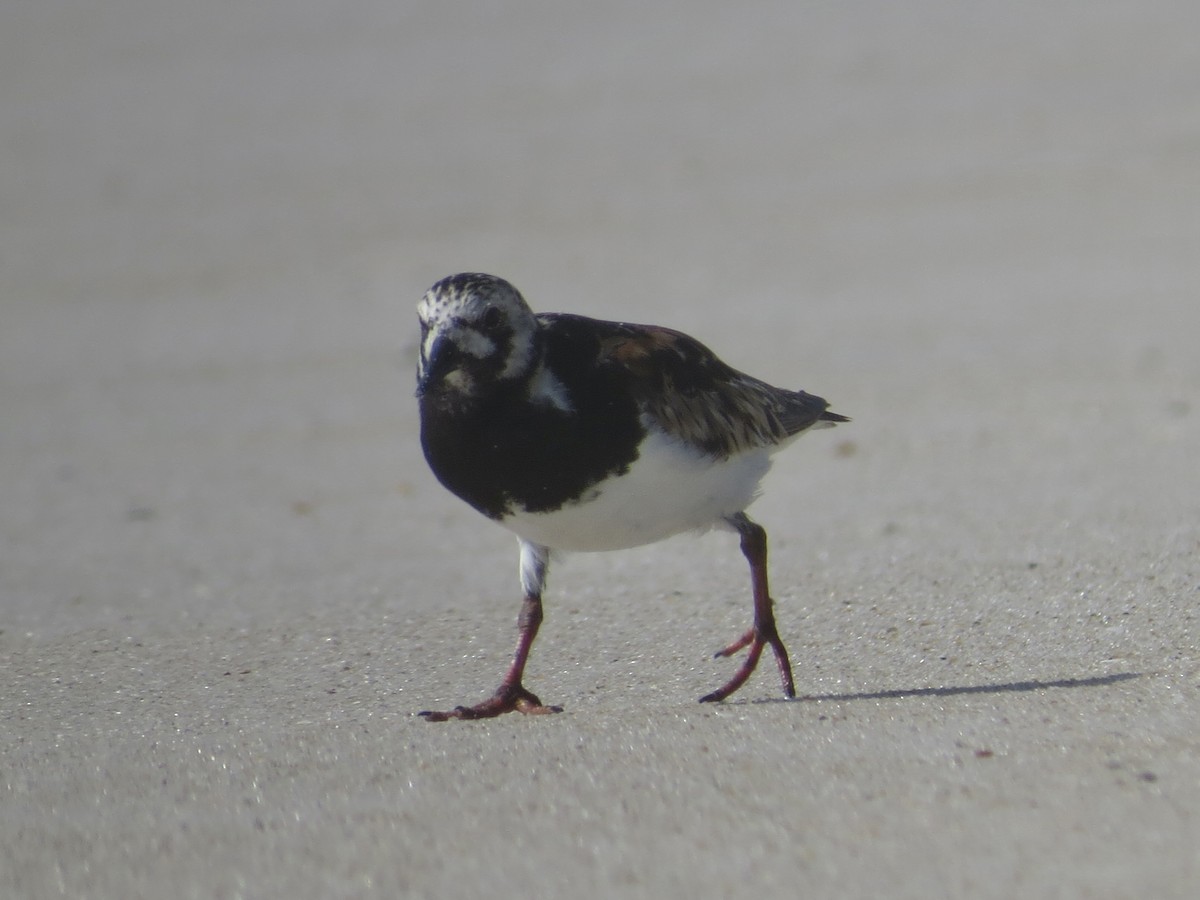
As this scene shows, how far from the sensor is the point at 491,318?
14.2 feet

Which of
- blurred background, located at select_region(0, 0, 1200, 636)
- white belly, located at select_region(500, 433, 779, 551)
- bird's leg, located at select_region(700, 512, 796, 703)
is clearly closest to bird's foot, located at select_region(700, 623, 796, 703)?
bird's leg, located at select_region(700, 512, 796, 703)

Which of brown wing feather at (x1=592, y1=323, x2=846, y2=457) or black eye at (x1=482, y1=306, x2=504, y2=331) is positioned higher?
black eye at (x1=482, y1=306, x2=504, y2=331)

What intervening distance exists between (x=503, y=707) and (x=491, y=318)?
1026 mm

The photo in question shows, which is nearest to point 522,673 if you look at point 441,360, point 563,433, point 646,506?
point 646,506

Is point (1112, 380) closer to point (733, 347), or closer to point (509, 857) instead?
point (733, 347)

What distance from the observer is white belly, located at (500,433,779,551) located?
174 inches

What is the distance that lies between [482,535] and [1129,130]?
30.6ft

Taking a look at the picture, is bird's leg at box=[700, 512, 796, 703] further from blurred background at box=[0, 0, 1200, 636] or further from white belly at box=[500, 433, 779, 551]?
blurred background at box=[0, 0, 1200, 636]

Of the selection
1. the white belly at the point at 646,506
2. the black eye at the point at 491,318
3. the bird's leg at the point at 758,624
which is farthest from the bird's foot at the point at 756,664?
the black eye at the point at 491,318

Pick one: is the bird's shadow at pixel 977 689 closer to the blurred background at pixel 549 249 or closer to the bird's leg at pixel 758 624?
the bird's leg at pixel 758 624

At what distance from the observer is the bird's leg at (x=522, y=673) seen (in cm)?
454

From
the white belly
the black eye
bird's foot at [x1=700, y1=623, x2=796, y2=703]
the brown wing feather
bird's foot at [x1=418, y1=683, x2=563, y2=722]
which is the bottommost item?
bird's foot at [x1=418, y1=683, x2=563, y2=722]

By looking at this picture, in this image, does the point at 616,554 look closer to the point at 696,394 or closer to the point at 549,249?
the point at 696,394

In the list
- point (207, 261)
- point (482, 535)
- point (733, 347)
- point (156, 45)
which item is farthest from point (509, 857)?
point (156, 45)
